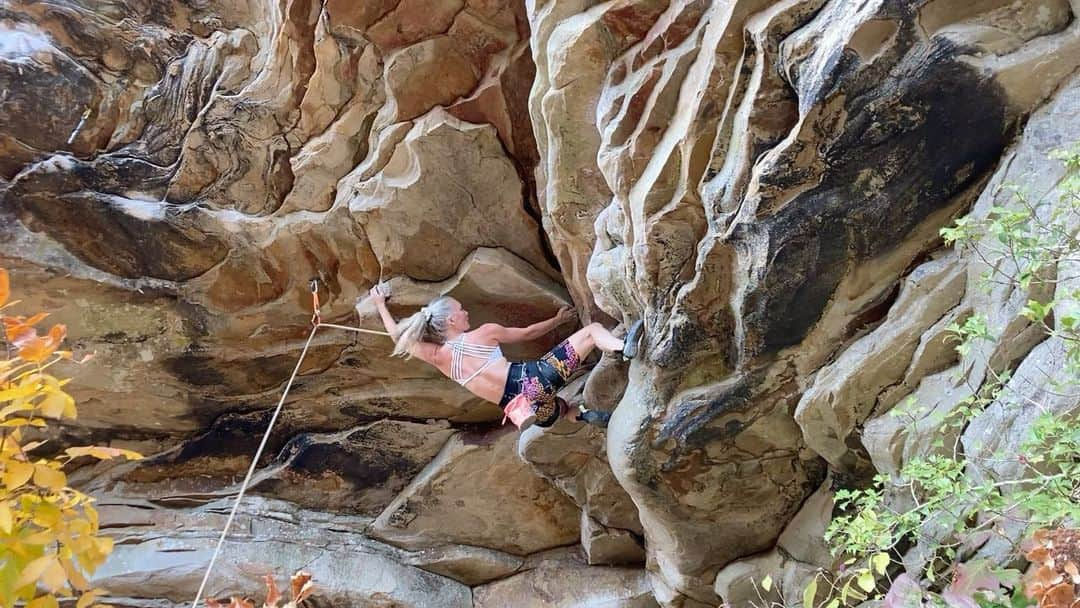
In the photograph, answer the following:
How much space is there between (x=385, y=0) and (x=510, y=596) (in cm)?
513

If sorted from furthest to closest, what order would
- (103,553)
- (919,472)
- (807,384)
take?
(807,384)
(919,472)
(103,553)

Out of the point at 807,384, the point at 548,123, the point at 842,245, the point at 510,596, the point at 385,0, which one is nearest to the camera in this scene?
the point at 842,245

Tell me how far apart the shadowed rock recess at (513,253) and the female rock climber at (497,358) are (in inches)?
12.3

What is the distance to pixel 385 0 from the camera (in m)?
5.38

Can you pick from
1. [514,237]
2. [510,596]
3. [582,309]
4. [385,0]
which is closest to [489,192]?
[514,237]

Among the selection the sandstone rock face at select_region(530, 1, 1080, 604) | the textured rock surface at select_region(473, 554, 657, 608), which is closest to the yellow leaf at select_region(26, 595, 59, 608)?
the sandstone rock face at select_region(530, 1, 1080, 604)

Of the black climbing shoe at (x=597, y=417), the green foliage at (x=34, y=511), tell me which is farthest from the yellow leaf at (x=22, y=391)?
the black climbing shoe at (x=597, y=417)

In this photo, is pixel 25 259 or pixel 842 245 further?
pixel 25 259

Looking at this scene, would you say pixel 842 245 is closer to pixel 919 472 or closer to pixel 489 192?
pixel 919 472

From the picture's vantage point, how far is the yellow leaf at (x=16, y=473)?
210 cm

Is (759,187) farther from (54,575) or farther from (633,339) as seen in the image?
(54,575)

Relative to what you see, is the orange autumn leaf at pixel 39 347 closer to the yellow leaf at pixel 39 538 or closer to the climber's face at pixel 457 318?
the yellow leaf at pixel 39 538

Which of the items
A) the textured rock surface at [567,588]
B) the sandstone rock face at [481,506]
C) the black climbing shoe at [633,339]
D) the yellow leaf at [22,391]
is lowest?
the textured rock surface at [567,588]

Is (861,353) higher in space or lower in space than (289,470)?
higher
